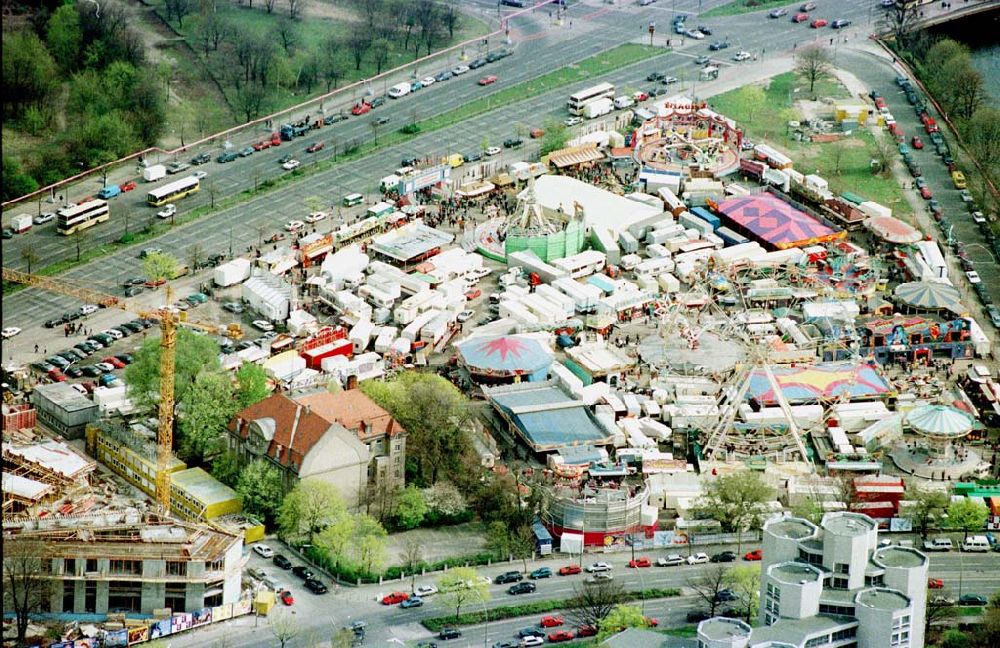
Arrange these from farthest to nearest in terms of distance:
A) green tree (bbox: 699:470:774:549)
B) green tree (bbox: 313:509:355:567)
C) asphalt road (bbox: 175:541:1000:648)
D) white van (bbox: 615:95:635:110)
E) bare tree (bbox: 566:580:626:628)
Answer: white van (bbox: 615:95:635:110) → green tree (bbox: 699:470:774:549) → green tree (bbox: 313:509:355:567) → bare tree (bbox: 566:580:626:628) → asphalt road (bbox: 175:541:1000:648)

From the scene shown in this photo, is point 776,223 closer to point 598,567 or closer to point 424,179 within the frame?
point 424,179

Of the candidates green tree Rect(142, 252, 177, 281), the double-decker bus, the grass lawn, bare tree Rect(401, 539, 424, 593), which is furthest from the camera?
the grass lawn

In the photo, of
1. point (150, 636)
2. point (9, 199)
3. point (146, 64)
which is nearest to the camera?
point (150, 636)

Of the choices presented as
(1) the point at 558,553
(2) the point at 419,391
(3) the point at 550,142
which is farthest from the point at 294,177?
(1) the point at 558,553

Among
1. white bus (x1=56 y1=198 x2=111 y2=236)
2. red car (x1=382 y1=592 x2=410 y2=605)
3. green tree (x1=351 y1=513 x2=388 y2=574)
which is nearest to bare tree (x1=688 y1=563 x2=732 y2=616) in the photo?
red car (x1=382 y1=592 x2=410 y2=605)

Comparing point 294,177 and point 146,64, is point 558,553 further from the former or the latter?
point 146,64

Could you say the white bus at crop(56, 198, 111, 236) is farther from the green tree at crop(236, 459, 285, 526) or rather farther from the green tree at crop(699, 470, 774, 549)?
the green tree at crop(699, 470, 774, 549)

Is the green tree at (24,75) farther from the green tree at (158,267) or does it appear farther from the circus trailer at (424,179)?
the circus trailer at (424,179)
